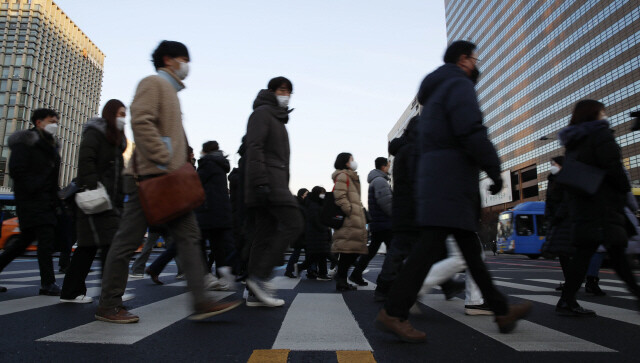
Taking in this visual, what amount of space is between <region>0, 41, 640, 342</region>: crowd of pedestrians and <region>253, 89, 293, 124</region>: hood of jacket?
14mm

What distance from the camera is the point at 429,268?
2564 mm

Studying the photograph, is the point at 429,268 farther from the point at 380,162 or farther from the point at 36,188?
the point at 36,188

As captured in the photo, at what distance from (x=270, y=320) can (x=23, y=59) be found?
77437 millimetres

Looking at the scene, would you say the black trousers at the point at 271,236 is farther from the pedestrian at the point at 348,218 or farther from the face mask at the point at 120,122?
the pedestrian at the point at 348,218

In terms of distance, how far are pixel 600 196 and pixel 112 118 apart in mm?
4172

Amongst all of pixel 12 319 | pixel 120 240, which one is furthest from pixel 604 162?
pixel 12 319

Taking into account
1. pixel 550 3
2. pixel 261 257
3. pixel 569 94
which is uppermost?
pixel 550 3

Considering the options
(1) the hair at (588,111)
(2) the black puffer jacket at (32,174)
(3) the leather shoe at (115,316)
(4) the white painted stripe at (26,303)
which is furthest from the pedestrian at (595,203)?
(2) the black puffer jacket at (32,174)

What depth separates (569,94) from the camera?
2408 inches

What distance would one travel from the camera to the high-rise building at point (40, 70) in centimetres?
6322

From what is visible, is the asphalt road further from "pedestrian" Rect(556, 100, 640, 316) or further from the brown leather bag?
the brown leather bag

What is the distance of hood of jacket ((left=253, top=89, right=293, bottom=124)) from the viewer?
13.6 ft

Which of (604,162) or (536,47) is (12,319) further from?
(536,47)

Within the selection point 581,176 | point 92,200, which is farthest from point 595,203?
point 92,200
